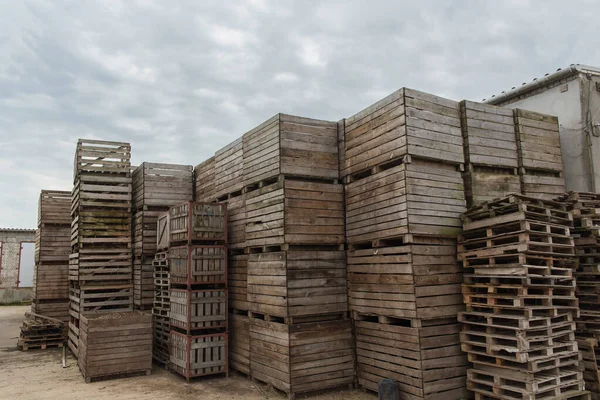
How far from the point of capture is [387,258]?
8.20 meters

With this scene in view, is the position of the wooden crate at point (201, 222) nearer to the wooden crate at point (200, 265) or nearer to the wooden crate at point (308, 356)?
the wooden crate at point (200, 265)

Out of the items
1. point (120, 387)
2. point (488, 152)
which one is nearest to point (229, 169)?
point (120, 387)

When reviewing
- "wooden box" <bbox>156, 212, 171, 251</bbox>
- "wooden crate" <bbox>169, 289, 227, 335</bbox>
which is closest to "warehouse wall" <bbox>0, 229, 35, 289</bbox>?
"wooden box" <bbox>156, 212, 171, 251</bbox>

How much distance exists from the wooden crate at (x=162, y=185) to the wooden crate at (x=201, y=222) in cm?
281

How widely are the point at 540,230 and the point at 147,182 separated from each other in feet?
34.0

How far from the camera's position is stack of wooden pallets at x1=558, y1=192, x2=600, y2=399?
25.4ft

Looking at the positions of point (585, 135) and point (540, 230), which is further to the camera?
point (585, 135)

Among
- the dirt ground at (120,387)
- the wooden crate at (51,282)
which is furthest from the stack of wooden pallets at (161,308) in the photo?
the wooden crate at (51,282)

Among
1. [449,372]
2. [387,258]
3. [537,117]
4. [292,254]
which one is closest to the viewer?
[449,372]

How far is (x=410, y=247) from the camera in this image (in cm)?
772

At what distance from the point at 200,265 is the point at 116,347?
255 centimetres

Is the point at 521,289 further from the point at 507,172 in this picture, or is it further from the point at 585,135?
the point at 585,135

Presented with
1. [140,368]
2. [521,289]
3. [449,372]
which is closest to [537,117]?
[521,289]

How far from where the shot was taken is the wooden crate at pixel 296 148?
934 cm
